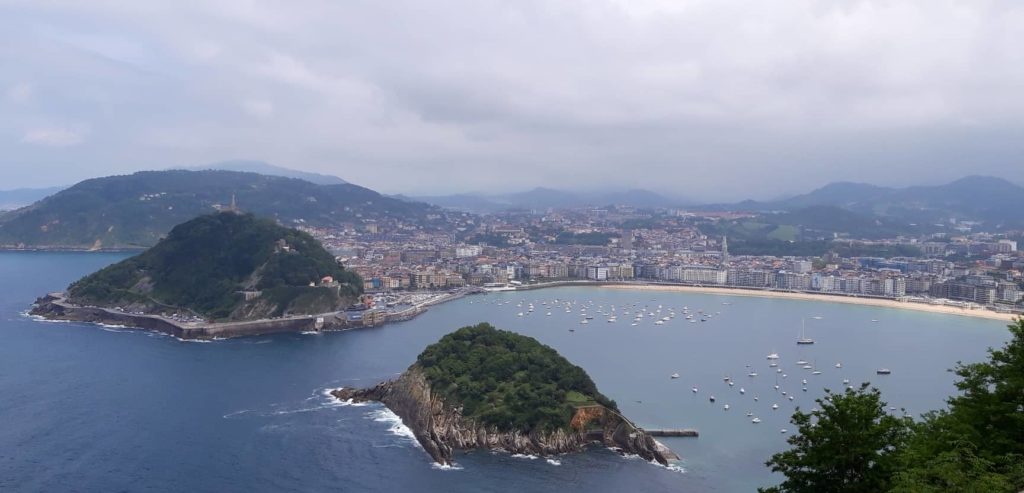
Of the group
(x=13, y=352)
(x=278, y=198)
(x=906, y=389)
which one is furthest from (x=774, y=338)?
(x=278, y=198)

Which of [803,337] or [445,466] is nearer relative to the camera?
[445,466]

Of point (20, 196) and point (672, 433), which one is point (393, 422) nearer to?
point (672, 433)

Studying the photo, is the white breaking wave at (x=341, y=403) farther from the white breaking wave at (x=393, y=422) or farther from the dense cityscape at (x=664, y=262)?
the dense cityscape at (x=664, y=262)

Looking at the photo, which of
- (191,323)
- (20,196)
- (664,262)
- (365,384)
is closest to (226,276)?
(191,323)

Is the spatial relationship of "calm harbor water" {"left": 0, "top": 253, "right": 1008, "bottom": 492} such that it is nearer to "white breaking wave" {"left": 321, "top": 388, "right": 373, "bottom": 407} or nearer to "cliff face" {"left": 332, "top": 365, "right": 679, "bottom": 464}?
"white breaking wave" {"left": 321, "top": 388, "right": 373, "bottom": 407}

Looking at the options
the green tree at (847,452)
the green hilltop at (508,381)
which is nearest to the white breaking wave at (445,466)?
the green hilltop at (508,381)

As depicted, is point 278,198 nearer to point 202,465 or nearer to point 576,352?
point 576,352
